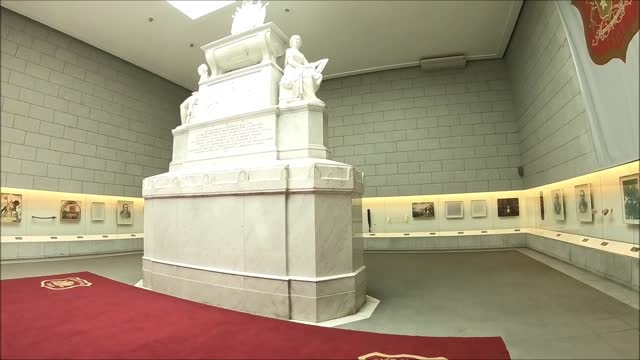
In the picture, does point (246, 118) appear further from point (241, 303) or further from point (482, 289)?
point (482, 289)

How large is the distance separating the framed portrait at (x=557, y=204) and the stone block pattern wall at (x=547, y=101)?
42 centimetres

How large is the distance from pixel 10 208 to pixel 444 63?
14.1 meters

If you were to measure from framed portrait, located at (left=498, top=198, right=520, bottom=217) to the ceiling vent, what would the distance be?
569 cm

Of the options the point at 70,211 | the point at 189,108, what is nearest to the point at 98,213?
the point at 70,211

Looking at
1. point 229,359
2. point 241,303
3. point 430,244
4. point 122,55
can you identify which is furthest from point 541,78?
point 122,55

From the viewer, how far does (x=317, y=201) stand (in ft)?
13.9

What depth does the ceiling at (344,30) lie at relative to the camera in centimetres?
1005

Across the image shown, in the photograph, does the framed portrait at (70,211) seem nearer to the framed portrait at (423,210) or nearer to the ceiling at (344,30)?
the ceiling at (344,30)

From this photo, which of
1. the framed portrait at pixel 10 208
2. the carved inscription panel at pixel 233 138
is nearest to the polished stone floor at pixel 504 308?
the framed portrait at pixel 10 208

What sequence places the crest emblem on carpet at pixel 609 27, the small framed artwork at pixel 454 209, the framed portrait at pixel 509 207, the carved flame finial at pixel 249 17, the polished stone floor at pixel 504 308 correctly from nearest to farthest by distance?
the polished stone floor at pixel 504 308
the crest emblem on carpet at pixel 609 27
the carved flame finial at pixel 249 17
the framed portrait at pixel 509 207
the small framed artwork at pixel 454 209

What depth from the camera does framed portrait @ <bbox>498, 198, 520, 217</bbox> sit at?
1212 cm

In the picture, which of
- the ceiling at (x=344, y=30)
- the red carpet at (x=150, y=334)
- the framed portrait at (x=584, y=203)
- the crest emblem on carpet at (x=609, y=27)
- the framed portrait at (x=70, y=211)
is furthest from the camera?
the ceiling at (x=344, y=30)

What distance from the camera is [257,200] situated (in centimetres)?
448

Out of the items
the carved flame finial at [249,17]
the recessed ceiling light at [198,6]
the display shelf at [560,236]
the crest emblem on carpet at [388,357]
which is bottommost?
the crest emblem on carpet at [388,357]
